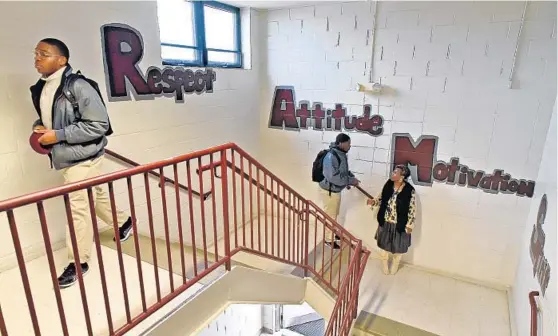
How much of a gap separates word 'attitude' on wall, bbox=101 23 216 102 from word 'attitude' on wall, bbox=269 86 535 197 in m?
1.62

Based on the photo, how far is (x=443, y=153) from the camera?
397 centimetres

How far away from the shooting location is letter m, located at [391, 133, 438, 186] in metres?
4.02

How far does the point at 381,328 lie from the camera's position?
11.1 feet

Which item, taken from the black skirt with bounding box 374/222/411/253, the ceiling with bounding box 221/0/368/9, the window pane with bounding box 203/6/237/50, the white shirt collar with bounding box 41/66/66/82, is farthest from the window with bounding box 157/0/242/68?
the black skirt with bounding box 374/222/411/253

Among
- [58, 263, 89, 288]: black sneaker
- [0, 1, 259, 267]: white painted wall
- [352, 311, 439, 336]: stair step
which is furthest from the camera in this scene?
[352, 311, 439, 336]: stair step

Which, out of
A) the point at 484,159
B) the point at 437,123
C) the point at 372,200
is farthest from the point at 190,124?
the point at 484,159

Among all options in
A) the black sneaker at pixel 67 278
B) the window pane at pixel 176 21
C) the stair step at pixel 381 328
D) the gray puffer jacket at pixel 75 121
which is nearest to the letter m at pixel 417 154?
the stair step at pixel 381 328

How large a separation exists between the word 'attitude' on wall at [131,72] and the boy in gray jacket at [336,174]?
6.04ft

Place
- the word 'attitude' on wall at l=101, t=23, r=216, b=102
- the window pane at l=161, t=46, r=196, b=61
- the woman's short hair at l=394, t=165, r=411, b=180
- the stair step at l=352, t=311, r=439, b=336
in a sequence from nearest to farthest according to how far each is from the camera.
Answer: the word 'attitude' on wall at l=101, t=23, r=216, b=102 < the stair step at l=352, t=311, r=439, b=336 < the window pane at l=161, t=46, r=196, b=61 < the woman's short hair at l=394, t=165, r=411, b=180

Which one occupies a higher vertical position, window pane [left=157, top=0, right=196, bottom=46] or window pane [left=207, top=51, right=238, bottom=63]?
window pane [left=157, top=0, right=196, bottom=46]

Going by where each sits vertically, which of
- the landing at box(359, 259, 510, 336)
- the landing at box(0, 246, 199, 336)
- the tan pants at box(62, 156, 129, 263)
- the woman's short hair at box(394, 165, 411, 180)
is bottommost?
the landing at box(359, 259, 510, 336)

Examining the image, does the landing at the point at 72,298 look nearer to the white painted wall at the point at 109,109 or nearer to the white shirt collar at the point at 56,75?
the white painted wall at the point at 109,109

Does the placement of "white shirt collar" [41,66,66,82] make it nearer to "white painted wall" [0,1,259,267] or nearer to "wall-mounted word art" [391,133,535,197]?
"white painted wall" [0,1,259,267]

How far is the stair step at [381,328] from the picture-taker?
3328mm
